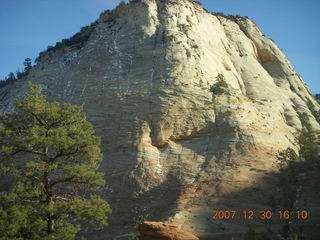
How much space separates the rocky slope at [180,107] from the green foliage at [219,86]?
0.51m

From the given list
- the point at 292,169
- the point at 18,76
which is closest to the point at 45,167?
the point at 292,169

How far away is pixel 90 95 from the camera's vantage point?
38688 mm

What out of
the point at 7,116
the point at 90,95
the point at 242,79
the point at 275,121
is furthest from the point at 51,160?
the point at 242,79

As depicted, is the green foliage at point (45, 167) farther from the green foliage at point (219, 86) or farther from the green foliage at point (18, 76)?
the green foliage at point (18, 76)

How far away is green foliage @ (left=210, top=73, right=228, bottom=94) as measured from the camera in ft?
120

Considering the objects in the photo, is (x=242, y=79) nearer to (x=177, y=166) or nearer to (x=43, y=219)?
(x=177, y=166)

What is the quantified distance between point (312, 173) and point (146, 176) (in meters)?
12.4

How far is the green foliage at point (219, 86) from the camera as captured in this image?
3661cm

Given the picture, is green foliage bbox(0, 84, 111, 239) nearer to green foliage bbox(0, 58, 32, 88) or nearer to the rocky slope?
the rocky slope

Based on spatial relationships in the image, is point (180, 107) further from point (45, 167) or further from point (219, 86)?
point (45, 167)

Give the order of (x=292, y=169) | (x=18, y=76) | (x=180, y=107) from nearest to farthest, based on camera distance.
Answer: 1. (x=292, y=169)
2. (x=180, y=107)
3. (x=18, y=76)

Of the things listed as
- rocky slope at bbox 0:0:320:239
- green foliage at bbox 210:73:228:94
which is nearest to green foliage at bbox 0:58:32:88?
rocky slope at bbox 0:0:320:239

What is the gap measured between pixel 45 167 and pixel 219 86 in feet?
80.2

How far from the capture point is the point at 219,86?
37156mm
